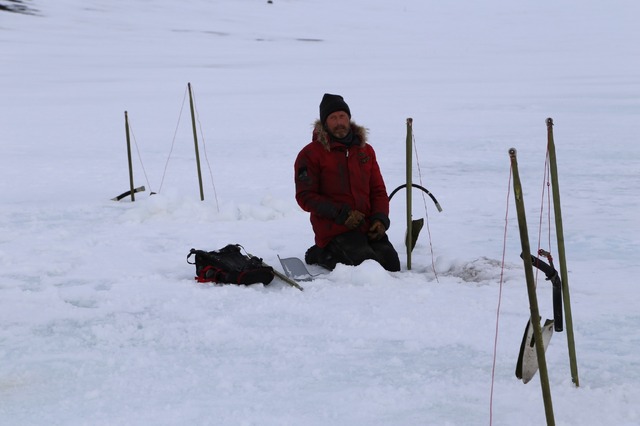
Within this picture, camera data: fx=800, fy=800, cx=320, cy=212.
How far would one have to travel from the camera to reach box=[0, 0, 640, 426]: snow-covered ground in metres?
3.30

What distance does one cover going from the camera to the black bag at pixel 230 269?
4.84 m

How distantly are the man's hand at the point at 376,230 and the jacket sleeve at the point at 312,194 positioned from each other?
0.23 meters

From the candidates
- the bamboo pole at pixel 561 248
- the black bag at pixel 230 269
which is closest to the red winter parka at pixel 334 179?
the black bag at pixel 230 269

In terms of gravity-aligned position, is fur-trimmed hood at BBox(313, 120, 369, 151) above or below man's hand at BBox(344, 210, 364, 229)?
above

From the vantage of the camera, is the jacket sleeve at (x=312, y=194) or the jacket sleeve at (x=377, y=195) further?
the jacket sleeve at (x=377, y=195)

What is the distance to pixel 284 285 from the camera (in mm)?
4906

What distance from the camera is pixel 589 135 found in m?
11.6

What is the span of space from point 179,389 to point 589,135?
31.2 feet

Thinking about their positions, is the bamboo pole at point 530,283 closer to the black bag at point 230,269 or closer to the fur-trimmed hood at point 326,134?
the black bag at point 230,269

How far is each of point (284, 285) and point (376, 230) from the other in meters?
0.74

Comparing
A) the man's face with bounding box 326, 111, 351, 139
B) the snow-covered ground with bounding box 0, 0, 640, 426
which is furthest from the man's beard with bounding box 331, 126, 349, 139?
the snow-covered ground with bounding box 0, 0, 640, 426

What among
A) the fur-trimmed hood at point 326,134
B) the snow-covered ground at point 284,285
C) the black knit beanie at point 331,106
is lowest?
Answer: the snow-covered ground at point 284,285

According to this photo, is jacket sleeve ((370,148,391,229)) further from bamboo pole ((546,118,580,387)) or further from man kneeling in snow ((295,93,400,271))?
bamboo pole ((546,118,580,387))

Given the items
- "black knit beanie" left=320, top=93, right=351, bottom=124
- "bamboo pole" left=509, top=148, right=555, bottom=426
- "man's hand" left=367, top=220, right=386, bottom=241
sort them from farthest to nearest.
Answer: "man's hand" left=367, top=220, right=386, bottom=241, "black knit beanie" left=320, top=93, right=351, bottom=124, "bamboo pole" left=509, top=148, right=555, bottom=426
